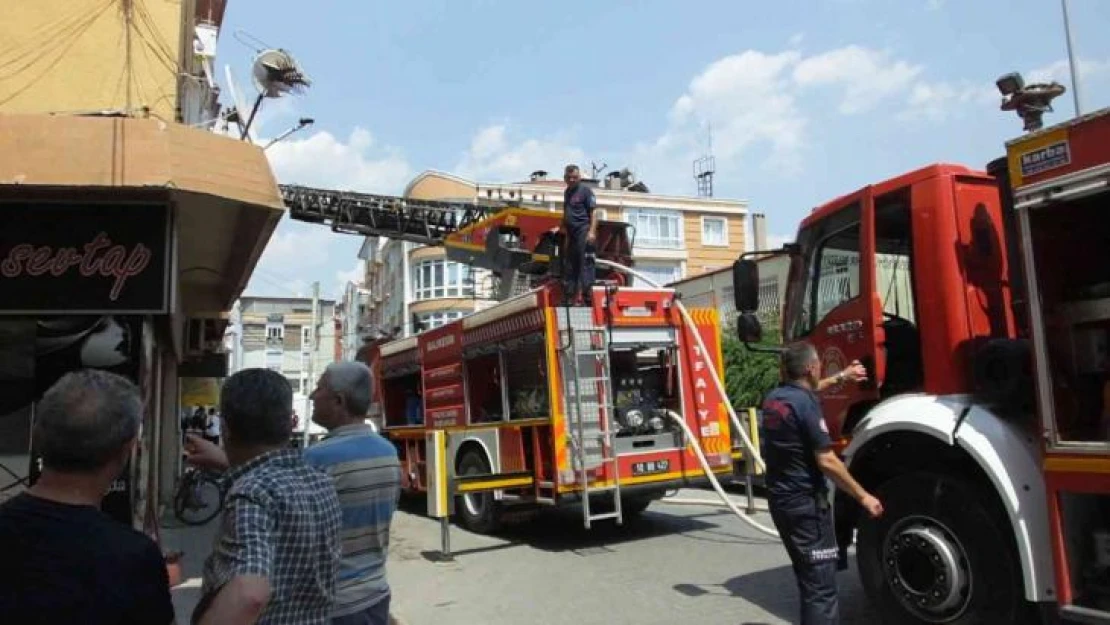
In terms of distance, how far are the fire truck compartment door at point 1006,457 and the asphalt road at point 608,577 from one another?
1563 mm

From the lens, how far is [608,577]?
25.3ft

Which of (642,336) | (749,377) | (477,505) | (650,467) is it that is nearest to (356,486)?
(650,467)

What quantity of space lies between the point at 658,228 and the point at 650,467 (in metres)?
43.0

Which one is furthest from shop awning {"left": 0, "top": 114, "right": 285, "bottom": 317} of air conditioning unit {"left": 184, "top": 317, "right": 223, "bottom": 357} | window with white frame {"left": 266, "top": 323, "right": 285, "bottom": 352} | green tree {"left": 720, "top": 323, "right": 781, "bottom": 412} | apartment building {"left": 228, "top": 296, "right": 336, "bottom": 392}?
window with white frame {"left": 266, "top": 323, "right": 285, "bottom": 352}

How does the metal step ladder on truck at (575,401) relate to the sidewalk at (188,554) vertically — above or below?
above

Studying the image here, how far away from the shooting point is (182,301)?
1005 cm

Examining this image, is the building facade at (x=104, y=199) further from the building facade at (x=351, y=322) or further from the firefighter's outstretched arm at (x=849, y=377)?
the building facade at (x=351, y=322)

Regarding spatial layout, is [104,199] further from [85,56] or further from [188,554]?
[188,554]

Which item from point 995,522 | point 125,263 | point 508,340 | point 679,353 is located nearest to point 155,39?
point 125,263

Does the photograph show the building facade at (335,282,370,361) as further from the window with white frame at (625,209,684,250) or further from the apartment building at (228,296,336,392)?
the window with white frame at (625,209,684,250)

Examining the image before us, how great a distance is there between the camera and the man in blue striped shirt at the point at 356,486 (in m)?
3.17

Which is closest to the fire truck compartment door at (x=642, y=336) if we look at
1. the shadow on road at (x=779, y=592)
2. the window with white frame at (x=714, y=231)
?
the shadow on road at (x=779, y=592)

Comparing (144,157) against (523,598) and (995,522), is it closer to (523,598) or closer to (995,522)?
(523,598)

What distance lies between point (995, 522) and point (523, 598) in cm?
394
